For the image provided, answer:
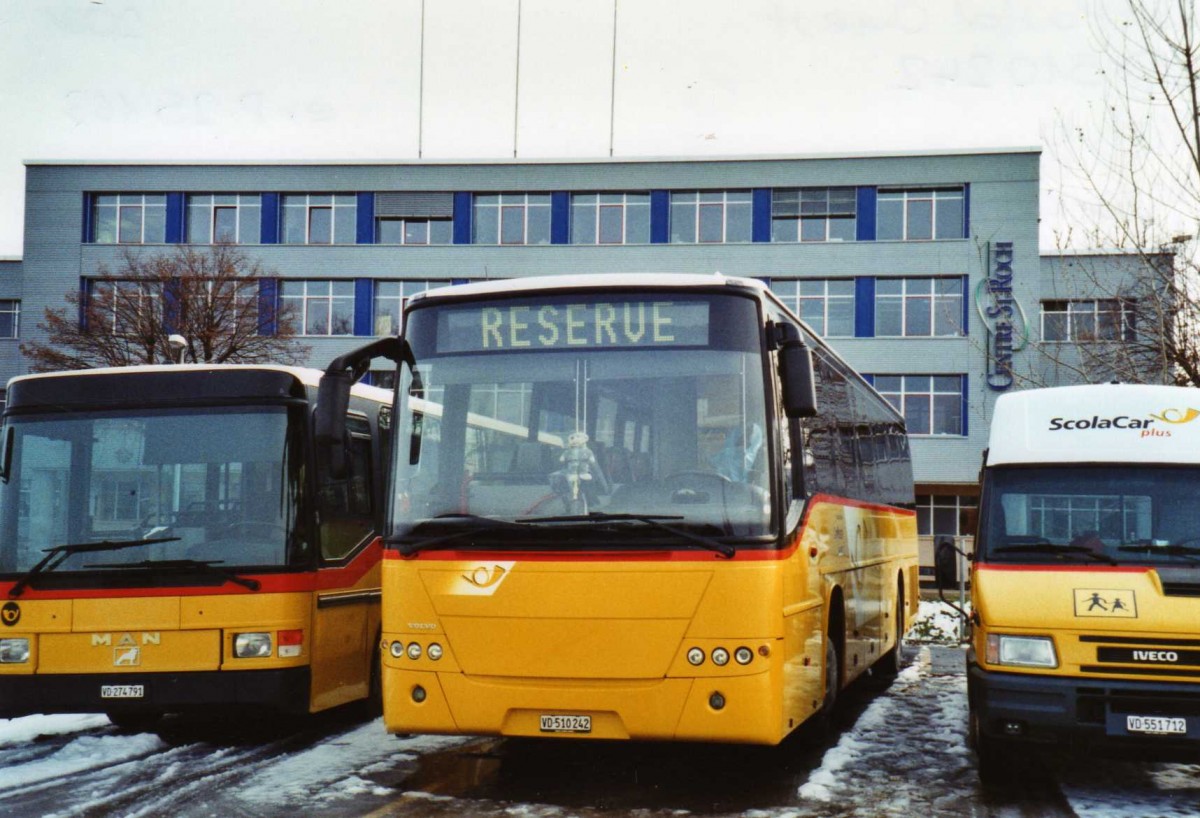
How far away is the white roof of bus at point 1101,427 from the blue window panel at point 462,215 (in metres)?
39.9

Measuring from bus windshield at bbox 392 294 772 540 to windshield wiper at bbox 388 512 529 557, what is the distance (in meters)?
0.03

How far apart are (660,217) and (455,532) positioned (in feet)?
131

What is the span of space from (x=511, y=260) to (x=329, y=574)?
3816 cm

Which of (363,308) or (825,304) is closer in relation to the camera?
(825,304)

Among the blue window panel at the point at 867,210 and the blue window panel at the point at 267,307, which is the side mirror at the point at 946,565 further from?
the blue window panel at the point at 867,210

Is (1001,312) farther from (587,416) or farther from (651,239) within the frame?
(587,416)

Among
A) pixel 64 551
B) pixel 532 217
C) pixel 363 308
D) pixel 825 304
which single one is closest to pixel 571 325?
pixel 64 551

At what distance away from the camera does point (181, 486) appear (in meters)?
9.95

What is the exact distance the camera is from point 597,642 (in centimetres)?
808

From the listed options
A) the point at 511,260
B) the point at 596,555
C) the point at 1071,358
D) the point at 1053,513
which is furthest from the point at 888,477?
the point at 511,260

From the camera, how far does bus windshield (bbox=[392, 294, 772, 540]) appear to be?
26.5 feet

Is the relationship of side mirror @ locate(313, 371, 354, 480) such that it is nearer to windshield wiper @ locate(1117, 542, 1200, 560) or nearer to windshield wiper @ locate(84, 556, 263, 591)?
windshield wiper @ locate(84, 556, 263, 591)

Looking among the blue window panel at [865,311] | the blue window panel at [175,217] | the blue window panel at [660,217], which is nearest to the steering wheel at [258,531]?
the blue window panel at [660,217]

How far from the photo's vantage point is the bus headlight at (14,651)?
32.2 feet
